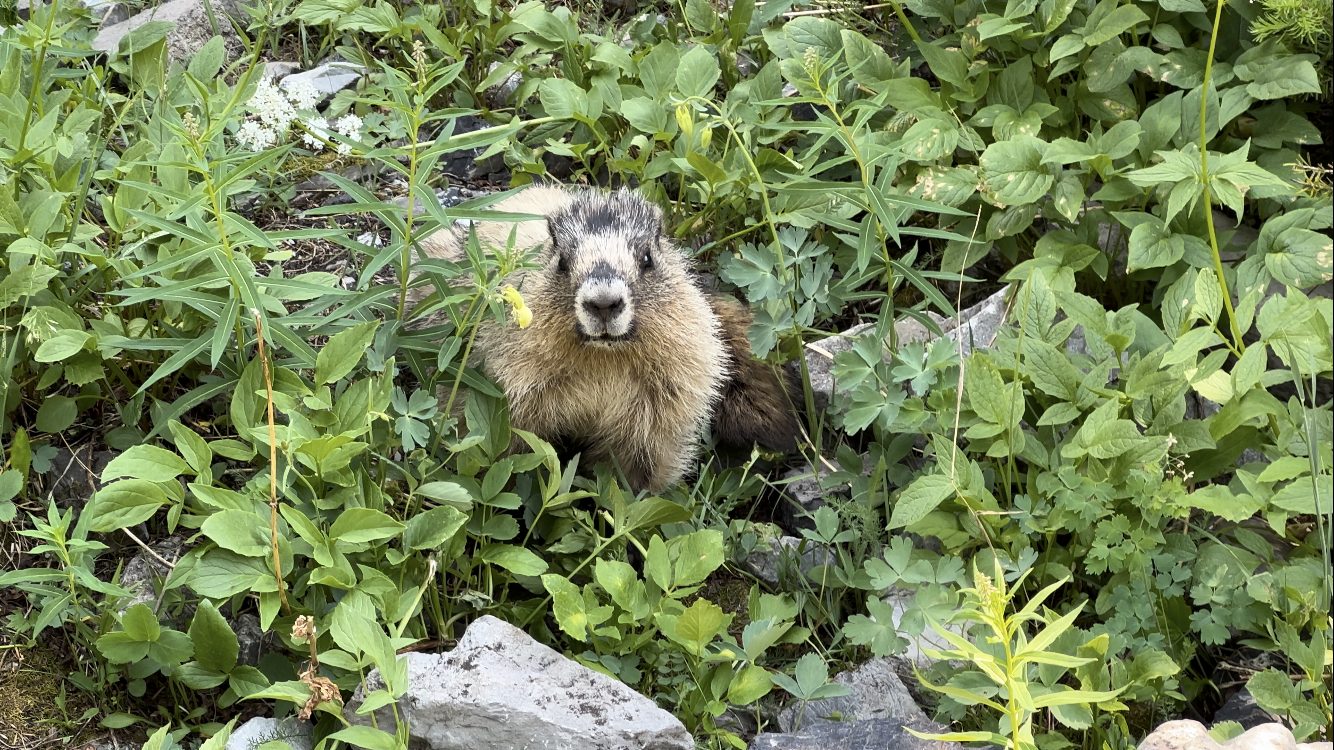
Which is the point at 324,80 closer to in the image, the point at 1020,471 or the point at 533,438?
the point at 533,438

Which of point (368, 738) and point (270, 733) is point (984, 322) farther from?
point (270, 733)

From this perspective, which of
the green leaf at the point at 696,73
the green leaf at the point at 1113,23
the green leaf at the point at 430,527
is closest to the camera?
the green leaf at the point at 430,527

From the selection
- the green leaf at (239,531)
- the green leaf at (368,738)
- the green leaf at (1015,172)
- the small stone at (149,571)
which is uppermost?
the green leaf at (1015,172)

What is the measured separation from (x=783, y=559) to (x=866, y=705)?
0.72 meters

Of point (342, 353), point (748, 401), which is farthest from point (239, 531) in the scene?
point (748, 401)

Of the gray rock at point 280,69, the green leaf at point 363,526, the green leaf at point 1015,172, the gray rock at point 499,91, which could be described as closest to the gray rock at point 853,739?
the green leaf at point 363,526

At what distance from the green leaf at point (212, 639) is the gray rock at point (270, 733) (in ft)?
0.66

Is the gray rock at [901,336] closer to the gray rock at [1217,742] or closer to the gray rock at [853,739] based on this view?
the gray rock at [853,739]

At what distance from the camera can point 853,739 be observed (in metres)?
3.55

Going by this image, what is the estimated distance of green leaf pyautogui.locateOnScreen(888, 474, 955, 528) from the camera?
12.8 ft

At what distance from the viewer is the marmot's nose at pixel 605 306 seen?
4383 millimetres

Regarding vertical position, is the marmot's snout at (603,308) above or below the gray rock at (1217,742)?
above

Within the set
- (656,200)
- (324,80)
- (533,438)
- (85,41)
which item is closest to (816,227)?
(656,200)

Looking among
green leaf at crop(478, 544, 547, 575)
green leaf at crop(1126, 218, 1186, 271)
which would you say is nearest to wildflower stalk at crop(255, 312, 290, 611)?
green leaf at crop(478, 544, 547, 575)
